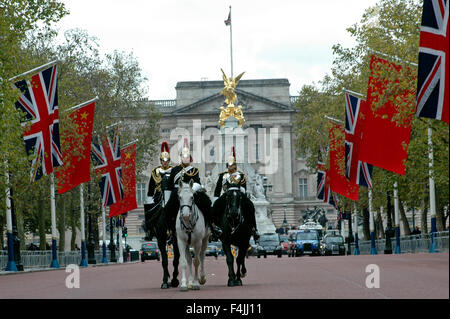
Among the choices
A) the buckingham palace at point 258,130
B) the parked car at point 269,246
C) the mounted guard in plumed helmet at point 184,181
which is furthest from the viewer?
the buckingham palace at point 258,130

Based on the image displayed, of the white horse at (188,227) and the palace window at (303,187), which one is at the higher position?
the palace window at (303,187)

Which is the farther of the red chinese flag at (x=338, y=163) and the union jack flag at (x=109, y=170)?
the red chinese flag at (x=338, y=163)

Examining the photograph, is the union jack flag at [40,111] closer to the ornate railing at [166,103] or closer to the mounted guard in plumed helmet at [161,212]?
the mounted guard in plumed helmet at [161,212]

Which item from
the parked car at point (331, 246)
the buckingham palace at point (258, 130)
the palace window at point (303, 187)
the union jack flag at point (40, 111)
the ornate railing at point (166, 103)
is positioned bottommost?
the parked car at point (331, 246)

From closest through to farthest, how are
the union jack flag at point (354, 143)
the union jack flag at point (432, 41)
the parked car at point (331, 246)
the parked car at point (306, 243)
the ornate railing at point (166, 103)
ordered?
the union jack flag at point (432, 41), the union jack flag at point (354, 143), the parked car at point (306, 243), the parked car at point (331, 246), the ornate railing at point (166, 103)

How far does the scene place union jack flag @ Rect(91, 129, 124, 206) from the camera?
49344 mm

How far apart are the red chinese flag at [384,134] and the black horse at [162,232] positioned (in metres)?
13.0

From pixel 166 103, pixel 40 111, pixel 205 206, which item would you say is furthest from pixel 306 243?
pixel 166 103

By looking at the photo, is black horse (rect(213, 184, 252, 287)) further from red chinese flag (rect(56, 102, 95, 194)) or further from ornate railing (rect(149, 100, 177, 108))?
ornate railing (rect(149, 100, 177, 108))

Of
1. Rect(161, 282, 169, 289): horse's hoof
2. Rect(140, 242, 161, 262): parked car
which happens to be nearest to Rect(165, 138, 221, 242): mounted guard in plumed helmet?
Rect(161, 282, 169, 289): horse's hoof

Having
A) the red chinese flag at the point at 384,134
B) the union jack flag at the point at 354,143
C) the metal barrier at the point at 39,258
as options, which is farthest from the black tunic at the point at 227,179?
the metal barrier at the point at 39,258

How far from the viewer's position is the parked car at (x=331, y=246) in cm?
6650

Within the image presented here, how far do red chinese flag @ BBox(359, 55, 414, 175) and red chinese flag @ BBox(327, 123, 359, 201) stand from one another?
55.1ft

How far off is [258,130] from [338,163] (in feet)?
303
